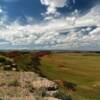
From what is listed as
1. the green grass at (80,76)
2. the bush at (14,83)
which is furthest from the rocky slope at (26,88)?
the green grass at (80,76)

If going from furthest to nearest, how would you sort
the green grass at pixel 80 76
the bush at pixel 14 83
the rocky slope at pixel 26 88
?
the green grass at pixel 80 76 → the bush at pixel 14 83 → the rocky slope at pixel 26 88

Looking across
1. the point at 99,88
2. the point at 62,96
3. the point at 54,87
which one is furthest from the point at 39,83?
the point at 99,88

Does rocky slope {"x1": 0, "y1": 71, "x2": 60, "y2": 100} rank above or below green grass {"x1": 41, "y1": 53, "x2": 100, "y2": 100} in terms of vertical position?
above

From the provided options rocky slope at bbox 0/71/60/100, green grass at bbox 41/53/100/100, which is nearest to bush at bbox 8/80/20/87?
rocky slope at bbox 0/71/60/100

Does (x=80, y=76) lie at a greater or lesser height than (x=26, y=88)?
lesser

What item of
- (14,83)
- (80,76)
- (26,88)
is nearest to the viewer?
(26,88)

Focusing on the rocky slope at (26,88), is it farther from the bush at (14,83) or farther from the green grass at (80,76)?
the green grass at (80,76)

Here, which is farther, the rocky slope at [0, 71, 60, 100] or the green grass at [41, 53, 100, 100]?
the green grass at [41, 53, 100, 100]

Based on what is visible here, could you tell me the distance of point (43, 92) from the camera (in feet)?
48.6

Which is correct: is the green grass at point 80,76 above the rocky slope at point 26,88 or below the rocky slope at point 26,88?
below

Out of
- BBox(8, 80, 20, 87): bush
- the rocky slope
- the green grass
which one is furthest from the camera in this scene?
the green grass

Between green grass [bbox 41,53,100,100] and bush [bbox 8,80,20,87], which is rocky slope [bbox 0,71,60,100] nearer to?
bush [bbox 8,80,20,87]

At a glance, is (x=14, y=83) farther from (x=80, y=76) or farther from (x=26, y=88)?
(x=80, y=76)

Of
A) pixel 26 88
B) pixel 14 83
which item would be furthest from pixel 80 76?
pixel 26 88
